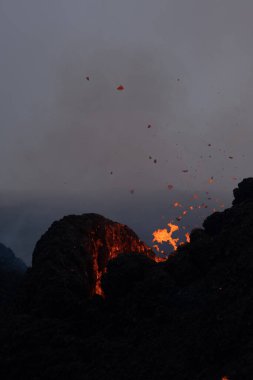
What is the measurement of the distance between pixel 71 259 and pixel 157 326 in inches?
562

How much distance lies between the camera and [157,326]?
24.4 m

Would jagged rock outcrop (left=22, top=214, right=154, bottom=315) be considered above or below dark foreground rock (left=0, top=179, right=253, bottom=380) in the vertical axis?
above

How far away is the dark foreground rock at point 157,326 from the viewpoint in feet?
63.7

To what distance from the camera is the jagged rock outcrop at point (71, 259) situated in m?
29.2

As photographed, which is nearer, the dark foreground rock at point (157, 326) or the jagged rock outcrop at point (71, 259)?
the dark foreground rock at point (157, 326)

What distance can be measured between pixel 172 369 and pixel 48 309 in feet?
40.1

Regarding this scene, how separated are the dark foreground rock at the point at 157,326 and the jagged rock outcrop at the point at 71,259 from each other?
1852 millimetres

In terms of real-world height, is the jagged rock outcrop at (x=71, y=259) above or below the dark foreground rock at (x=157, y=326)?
above

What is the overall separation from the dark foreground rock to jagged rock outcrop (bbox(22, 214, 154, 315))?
6.07 feet

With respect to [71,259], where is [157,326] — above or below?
below

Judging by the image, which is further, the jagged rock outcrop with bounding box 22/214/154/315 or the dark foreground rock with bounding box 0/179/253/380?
the jagged rock outcrop with bounding box 22/214/154/315

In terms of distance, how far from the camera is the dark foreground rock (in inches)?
765

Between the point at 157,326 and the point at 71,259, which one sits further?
the point at 71,259

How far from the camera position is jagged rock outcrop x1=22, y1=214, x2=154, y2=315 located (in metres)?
29.2
